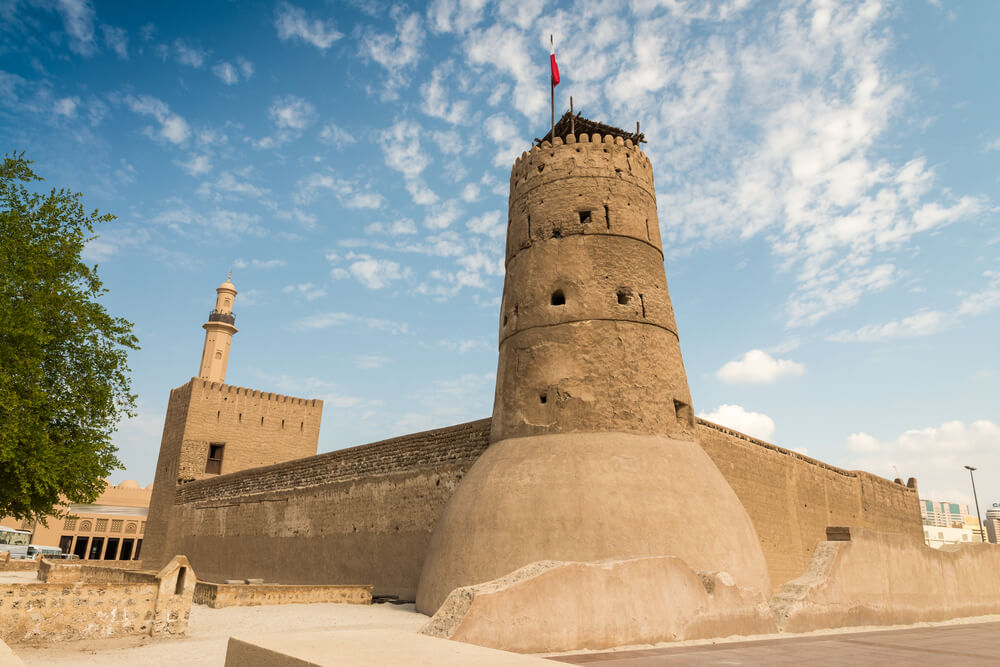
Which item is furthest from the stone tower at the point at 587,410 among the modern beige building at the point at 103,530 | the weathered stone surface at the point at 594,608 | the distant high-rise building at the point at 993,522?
the distant high-rise building at the point at 993,522

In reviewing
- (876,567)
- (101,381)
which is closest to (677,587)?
(876,567)

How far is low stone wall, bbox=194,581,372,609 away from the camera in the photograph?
39.1 feet

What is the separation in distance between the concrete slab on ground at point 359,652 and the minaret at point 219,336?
98.2 feet

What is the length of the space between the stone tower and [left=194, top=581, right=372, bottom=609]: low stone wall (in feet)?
10.0

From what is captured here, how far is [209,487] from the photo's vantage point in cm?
2400

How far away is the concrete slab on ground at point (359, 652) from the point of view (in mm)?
3928

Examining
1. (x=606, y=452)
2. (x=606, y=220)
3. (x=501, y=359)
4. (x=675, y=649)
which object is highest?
(x=606, y=220)

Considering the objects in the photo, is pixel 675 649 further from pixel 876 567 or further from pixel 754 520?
pixel 754 520

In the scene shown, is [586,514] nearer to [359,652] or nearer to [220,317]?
[359,652]

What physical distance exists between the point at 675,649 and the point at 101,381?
35.4ft

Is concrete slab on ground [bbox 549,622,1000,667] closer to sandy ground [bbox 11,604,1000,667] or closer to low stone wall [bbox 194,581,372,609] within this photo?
sandy ground [bbox 11,604,1000,667]

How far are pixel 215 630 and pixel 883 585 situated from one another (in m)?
10.5

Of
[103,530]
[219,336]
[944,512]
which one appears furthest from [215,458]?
[944,512]

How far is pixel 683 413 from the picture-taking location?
11.5 metres
